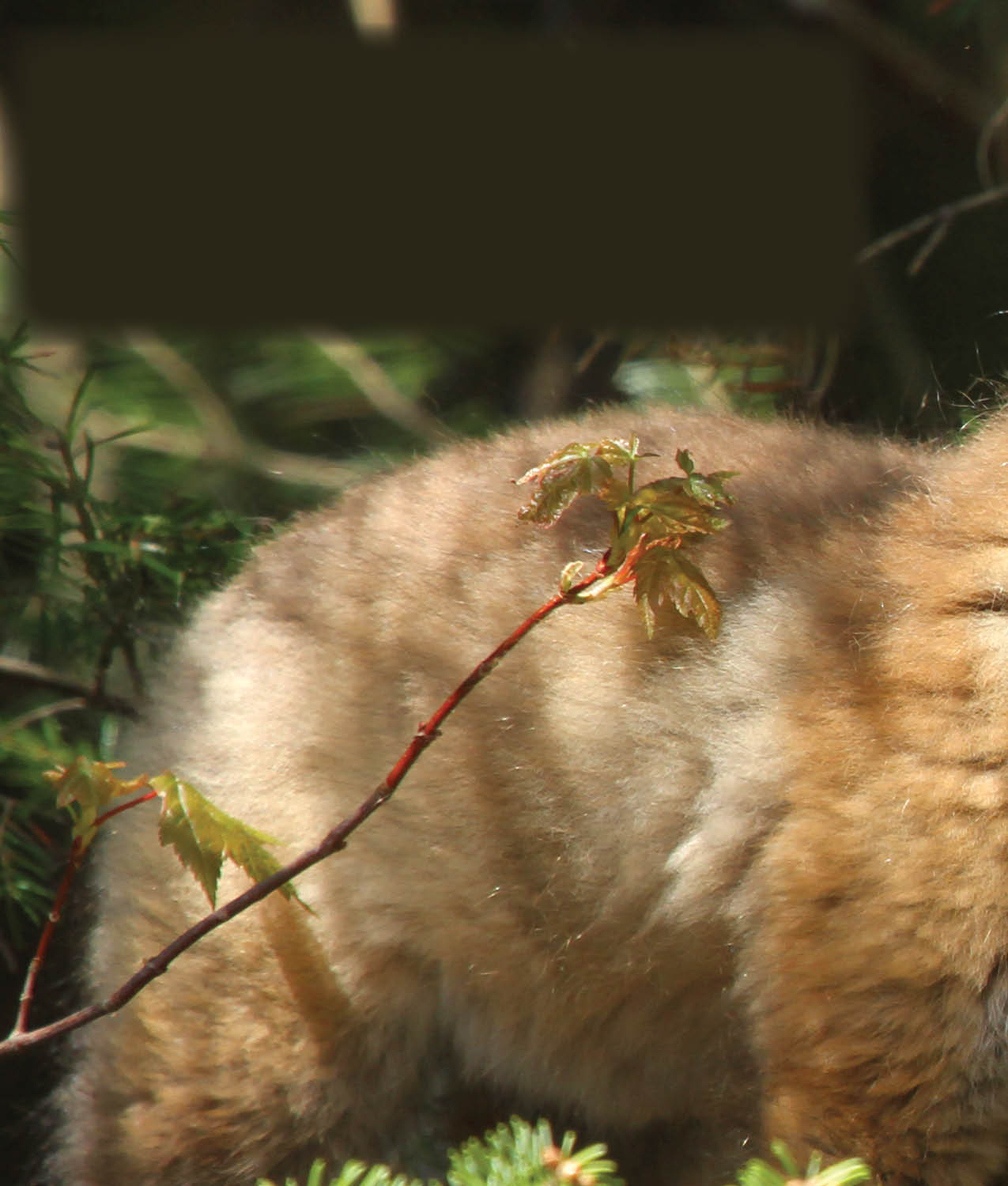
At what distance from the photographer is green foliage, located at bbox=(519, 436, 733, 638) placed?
6.80 feet

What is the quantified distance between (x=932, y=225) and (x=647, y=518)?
198 cm

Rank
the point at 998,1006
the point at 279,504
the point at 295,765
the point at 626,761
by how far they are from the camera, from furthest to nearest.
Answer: the point at 279,504 < the point at 295,765 < the point at 626,761 < the point at 998,1006

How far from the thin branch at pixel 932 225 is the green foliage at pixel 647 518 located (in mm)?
1533

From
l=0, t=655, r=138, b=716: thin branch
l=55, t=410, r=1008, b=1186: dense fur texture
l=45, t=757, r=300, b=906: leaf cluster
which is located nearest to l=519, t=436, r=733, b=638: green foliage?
l=55, t=410, r=1008, b=1186: dense fur texture

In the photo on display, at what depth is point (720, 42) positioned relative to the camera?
14.5 feet

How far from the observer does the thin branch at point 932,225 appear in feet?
10.9

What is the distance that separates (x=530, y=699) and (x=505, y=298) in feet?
6.03

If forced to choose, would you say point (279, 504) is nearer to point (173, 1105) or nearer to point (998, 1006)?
point (173, 1105)

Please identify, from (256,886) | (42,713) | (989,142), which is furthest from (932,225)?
(256,886)

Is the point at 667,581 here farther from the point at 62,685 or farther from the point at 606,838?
the point at 62,685

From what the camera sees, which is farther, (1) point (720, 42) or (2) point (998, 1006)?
(1) point (720, 42)

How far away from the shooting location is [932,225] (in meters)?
3.69

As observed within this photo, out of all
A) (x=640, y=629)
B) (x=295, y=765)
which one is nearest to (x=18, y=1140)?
(x=295, y=765)

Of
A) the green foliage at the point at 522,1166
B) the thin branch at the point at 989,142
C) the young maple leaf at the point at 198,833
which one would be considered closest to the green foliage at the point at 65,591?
the young maple leaf at the point at 198,833
